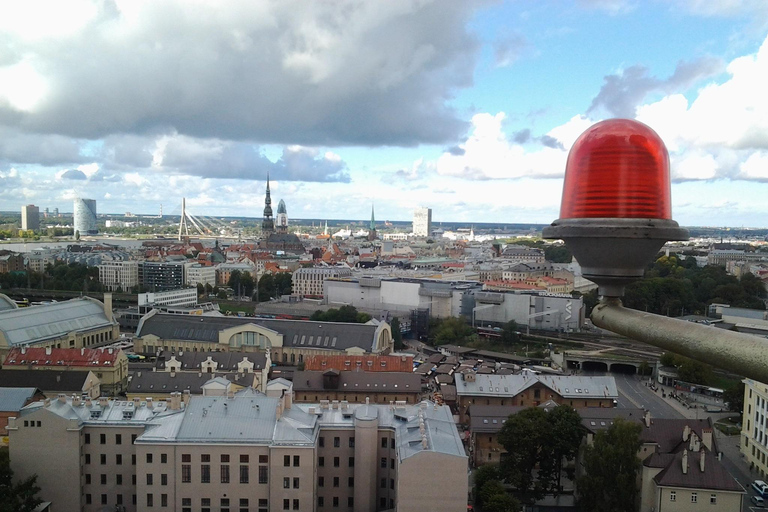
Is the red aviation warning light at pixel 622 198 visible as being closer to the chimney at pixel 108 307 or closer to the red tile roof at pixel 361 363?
the red tile roof at pixel 361 363

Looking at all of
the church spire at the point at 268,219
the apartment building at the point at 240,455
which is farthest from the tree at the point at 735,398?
the church spire at the point at 268,219

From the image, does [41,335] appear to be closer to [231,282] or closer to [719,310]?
[231,282]

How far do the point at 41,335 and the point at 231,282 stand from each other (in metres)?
28.3

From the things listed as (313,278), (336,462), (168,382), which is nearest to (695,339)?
(336,462)

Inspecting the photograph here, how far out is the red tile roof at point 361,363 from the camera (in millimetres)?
23188

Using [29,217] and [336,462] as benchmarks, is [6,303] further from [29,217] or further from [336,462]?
[29,217]

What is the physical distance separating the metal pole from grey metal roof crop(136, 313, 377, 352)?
25819mm

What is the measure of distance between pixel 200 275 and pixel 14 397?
4159 centimetres

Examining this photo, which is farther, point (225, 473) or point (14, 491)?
point (225, 473)

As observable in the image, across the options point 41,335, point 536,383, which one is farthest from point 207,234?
point 536,383

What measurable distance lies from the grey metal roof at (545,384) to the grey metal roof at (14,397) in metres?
12.4

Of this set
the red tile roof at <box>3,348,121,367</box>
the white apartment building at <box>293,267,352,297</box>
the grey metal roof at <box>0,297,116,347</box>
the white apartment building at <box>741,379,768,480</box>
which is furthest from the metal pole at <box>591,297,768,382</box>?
the white apartment building at <box>293,267,352,297</box>

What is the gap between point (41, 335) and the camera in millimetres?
28281

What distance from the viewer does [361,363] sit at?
76.4 feet
